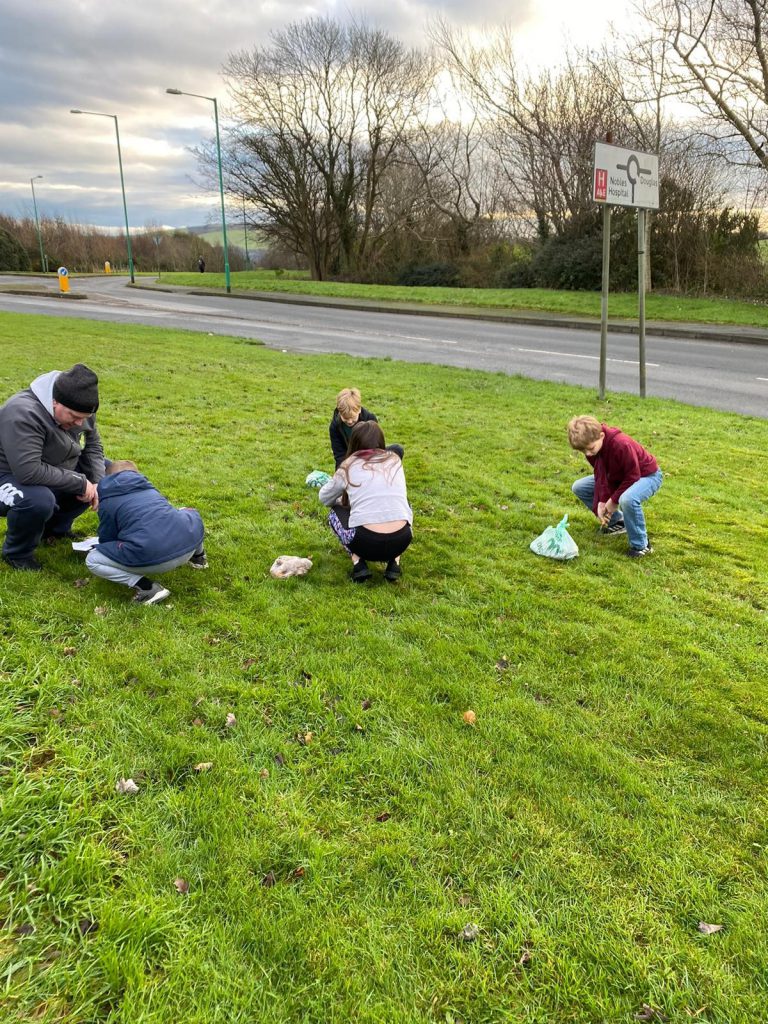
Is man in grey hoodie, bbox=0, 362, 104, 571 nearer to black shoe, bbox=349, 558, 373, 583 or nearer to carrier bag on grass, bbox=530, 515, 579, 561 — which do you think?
black shoe, bbox=349, 558, 373, 583

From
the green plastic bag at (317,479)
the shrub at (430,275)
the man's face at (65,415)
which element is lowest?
the green plastic bag at (317,479)

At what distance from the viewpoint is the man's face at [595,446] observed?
4.87 meters

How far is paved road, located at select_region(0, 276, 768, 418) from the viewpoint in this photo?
41.4 feet

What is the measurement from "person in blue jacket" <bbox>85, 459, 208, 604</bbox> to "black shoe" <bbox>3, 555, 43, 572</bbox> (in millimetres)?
549

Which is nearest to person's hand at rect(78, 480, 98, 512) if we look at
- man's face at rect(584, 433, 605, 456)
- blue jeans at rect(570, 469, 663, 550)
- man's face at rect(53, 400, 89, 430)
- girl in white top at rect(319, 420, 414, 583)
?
man's face at rect(53, 400, 89, 430)

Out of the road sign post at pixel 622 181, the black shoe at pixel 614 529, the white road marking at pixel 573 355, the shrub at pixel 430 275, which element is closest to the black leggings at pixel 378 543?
the black shoe at pixel 614 529

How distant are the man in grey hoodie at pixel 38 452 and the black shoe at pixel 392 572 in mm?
2161

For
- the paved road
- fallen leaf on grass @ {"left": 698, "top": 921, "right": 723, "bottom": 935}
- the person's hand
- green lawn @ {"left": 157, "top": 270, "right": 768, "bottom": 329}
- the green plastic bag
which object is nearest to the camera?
fallen leaf on grass @ {"left": 698, "top": 921, "right": 723, "bottom": 935}

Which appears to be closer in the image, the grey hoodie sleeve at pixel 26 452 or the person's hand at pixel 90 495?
the grey hoodie sleeve at pixel 26 452

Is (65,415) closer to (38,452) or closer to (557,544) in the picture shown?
(38,452)

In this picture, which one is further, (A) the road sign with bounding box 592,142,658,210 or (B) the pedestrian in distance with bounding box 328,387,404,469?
(A) the road sign with bounding box 592,142,658,210

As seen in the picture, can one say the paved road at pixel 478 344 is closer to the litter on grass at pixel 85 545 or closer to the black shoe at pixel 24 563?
the litter on grass at pixel 85 545

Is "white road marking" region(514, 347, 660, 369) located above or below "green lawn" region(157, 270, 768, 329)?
below

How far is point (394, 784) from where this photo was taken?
2873mm
